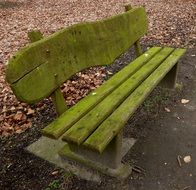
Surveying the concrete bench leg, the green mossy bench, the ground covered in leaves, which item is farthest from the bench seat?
the ground covered in leaves

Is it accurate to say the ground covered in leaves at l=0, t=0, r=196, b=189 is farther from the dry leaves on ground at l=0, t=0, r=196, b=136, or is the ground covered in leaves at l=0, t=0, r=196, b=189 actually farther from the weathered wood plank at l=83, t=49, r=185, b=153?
the weathered wood plank at l=83, t=49, r=185, b=153

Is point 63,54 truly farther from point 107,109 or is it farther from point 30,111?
point 30,111

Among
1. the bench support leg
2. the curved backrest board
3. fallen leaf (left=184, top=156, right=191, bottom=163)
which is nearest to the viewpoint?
the curved backrest board

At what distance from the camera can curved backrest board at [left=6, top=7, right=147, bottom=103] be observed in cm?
250

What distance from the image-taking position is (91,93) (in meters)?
3.29

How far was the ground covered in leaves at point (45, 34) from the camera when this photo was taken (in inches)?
130

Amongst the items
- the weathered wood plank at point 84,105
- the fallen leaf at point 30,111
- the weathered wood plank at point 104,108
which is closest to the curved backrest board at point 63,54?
the weathered wood plank at point 84,105

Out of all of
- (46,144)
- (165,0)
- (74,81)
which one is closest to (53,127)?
(46,144)

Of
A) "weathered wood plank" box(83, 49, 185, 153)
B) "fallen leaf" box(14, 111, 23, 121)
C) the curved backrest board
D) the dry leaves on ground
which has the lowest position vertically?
the dry leaves on ground

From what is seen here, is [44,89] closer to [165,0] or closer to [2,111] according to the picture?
[2,111]

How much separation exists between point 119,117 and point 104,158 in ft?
1.60

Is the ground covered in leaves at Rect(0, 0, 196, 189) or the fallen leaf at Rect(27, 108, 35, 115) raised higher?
the fallen leaf at Rect(27, 108, 35, 115)

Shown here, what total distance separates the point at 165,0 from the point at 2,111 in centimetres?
844

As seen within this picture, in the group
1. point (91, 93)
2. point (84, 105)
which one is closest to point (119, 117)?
point (84, 105)
